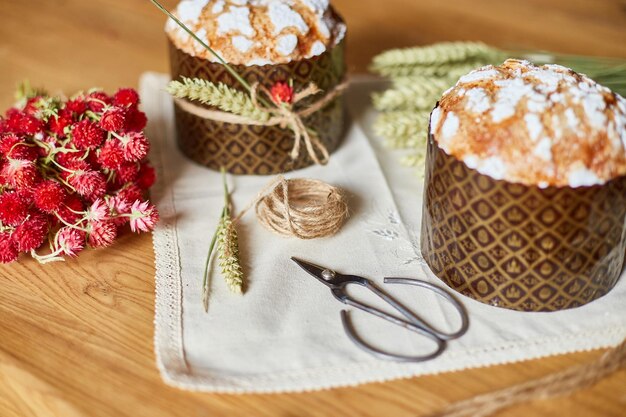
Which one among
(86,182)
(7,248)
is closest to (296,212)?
(86,182)

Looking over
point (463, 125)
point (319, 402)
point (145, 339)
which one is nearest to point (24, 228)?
point (145, 339)

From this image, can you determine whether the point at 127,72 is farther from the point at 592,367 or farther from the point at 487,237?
the point at 592,367

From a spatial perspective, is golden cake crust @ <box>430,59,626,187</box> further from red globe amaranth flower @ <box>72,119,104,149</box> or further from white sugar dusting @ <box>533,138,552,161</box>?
red globe amaranth flower @ <box>72,119,104,149</box>

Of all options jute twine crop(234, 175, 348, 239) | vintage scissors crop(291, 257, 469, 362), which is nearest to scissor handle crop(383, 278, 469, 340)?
vintage scissors crop(291, 257, 469, 362)

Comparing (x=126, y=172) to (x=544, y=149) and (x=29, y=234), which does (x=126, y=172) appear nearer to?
(x=29, y=234)

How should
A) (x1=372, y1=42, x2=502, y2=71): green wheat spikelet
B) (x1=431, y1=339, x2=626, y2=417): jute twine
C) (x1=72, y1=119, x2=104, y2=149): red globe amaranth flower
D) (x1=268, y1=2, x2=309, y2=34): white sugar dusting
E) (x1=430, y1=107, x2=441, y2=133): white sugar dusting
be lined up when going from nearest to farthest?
(x1=431, y1=339, x2=626, y2=417): jute twine < (x1=430, y1=107, x2=441, y2=133): white sugar dusting < (x1=72, y1=119, x2=104, y2=149): red globe amaranth flower < (x1=268, y1=2, x2=309, y2=34): white sugar dusting < (x1=372, y1=42, x2=502, y2=71): green wheat spikelet

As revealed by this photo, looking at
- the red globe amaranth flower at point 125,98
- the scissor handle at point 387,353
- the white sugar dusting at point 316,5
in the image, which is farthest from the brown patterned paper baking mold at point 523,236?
the red globe amaranth flower at point 125,98

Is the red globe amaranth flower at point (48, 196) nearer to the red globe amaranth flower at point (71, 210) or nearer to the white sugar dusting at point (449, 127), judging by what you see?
the red globe amaranth flower at point (71, 210)

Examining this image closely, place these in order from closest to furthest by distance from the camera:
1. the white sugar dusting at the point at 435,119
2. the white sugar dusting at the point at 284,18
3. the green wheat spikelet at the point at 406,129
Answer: the white sugar dusting at the point at 435,119 → the white sugar dusting at the point at 284,18 → the green wheat spikelet at the point at 406,129
